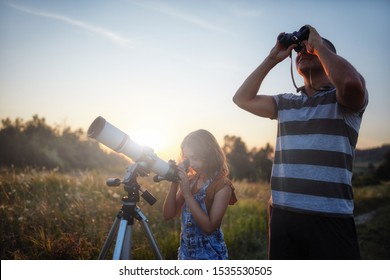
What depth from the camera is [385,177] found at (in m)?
30.0

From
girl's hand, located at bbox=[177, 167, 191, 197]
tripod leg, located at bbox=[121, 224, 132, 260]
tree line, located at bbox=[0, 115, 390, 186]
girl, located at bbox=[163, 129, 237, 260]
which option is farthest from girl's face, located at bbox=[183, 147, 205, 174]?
tree line, located at bbox=[0, 115, 390, 186]

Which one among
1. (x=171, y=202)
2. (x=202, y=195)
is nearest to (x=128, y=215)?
(x=171, y=202)

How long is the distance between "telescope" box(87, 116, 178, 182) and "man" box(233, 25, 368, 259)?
78 centimetres

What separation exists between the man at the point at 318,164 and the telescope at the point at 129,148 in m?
0.78

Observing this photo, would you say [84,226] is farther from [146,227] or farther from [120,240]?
[120,240]

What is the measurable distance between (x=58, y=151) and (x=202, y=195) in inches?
996

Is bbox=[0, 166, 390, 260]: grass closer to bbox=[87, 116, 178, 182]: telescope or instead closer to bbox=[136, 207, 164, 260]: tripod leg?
bbox=[136, 207, 164, 260]: tripod leg

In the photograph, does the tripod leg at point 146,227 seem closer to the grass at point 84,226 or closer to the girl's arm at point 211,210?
the girl's arm at point 211,210

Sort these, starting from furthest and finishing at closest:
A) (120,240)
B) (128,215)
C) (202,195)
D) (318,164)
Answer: (202,195) < (128,215) < (120,240) < (318,164)

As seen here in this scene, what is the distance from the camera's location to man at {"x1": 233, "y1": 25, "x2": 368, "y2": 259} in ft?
5.90

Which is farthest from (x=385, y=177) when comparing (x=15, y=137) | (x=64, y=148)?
(x=15, y=137)

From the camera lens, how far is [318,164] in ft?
6.17

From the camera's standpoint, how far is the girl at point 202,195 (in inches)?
89.4

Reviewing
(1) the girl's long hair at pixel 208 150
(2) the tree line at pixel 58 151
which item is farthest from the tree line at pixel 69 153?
Result: (1) the girl's long hair at pixel 208 150
